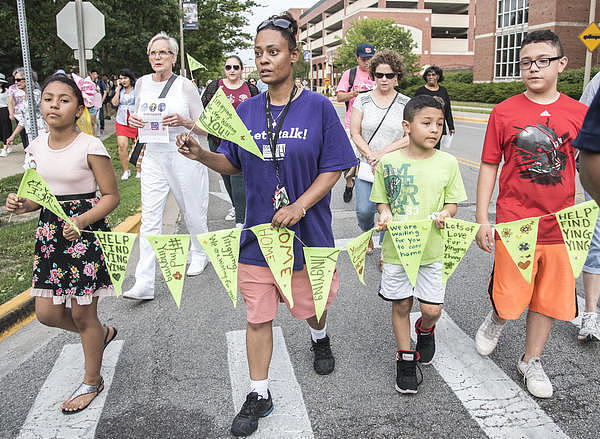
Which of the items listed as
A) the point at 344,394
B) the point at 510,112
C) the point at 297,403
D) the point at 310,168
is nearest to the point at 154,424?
the point at 297,403

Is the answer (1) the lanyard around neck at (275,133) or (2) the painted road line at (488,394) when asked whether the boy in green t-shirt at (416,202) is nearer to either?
(2) the painted road line at (488,394)

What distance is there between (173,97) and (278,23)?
2258 millimetres

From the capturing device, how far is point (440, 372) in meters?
3.70

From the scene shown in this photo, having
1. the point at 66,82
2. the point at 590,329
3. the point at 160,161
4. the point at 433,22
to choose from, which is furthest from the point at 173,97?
the point at 433,22

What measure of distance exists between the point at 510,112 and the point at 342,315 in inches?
86.7

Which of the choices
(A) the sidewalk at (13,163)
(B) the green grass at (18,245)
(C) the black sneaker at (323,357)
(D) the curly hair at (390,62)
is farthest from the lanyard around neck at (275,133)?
(A) the sidewalk at (13,163)

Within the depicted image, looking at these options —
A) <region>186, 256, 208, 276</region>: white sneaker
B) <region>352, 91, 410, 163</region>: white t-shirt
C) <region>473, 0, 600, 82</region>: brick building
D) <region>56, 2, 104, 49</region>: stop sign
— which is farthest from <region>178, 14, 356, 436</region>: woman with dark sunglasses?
<region>473, 0, 600, 82</region>: brick building

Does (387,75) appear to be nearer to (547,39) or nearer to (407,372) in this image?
(547,39)

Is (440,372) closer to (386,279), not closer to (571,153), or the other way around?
(386,279)

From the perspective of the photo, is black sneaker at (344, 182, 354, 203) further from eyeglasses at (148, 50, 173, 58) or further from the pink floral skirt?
the pink floral skirt

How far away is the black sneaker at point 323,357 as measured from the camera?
12.2 ft

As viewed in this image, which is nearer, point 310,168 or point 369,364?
point 310,168

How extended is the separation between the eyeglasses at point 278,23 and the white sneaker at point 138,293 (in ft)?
9.61

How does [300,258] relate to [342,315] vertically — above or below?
above
